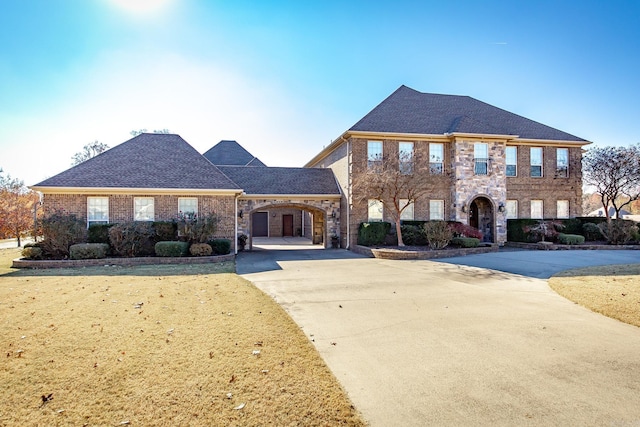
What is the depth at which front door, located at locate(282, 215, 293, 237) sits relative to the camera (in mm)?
32125

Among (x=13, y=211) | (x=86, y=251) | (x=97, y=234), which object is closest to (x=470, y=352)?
(x=86, y=251)

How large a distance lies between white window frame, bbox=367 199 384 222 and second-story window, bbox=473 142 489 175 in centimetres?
555

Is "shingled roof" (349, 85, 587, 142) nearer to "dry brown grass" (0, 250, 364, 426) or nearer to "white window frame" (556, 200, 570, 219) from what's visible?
"white window frame" (556, 200, 570, 219)

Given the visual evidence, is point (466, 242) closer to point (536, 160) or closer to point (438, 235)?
point (438, 235)

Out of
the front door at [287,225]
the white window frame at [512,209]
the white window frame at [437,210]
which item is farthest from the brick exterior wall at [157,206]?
the white window frame at [512,209]

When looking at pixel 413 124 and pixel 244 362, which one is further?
pixel 413 124

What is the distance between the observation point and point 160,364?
4039 millimetres

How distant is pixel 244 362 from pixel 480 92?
24.6m

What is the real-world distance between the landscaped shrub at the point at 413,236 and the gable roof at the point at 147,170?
850 centimetres

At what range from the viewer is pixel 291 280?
980 cm

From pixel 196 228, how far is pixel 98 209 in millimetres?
5219

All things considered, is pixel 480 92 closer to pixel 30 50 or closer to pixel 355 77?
pixel 355 77

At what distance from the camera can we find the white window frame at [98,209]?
1598 centimetres

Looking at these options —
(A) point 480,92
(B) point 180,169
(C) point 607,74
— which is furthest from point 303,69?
(A) point 480,92
